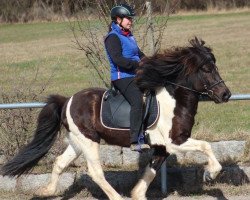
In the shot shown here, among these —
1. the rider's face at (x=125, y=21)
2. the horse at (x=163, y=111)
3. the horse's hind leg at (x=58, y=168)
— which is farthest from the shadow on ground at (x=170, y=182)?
the rider's face at (x=125, y=21)

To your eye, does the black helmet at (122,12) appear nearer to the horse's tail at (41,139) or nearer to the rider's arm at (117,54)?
the rider's arm at (117,54)

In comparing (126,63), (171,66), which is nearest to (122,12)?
(126,63)

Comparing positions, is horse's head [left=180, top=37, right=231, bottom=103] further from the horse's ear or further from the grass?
the grass

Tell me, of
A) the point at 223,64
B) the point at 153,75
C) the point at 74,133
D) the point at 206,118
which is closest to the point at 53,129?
the point at 74,133

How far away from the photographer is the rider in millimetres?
6738

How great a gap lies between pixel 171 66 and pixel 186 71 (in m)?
0.18

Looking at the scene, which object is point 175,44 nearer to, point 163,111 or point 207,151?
point 163,111

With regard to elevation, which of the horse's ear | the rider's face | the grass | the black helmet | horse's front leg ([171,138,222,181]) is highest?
the black helmet

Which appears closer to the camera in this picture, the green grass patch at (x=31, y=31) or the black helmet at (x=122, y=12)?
the black helmet at (x=122, y=12)

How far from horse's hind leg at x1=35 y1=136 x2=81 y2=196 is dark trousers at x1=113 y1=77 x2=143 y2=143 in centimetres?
97

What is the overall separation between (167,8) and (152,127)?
3646 mm

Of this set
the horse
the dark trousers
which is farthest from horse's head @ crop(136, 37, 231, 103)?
the dark trousers

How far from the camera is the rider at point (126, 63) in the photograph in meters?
6.74

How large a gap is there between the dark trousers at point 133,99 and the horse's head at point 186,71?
0.33ft
